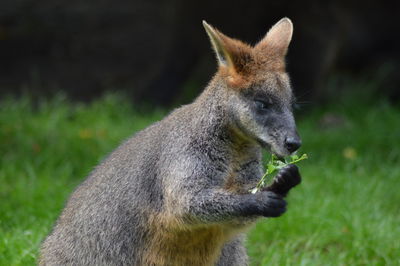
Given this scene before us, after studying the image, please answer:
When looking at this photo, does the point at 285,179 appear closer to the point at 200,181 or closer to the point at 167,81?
the point at 200,181

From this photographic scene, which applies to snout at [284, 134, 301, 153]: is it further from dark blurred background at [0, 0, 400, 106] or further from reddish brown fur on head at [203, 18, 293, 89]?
dark blurred background at [0, 0, 400, 106]

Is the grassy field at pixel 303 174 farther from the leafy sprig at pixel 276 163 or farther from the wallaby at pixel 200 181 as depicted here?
the leafy sprig at pixel 276 163

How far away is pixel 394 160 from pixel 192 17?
13.2ft

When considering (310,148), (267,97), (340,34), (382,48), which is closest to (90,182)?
(267,97)

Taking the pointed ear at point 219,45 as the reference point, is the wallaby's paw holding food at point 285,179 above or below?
below

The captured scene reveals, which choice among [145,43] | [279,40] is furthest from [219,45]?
[145,43]

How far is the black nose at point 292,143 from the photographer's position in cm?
471

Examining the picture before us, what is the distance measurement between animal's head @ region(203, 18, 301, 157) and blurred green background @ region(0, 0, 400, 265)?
3003mm

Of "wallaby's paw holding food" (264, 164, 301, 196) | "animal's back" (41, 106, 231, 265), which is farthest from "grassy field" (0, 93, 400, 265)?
"wallaby's paw holding food" (264, 164, 301, 196)

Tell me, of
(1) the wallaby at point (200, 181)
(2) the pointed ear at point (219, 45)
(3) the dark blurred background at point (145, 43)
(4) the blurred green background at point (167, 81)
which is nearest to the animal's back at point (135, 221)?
(1) the wallaby at point (200, 181)

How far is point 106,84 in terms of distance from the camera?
12227 mm

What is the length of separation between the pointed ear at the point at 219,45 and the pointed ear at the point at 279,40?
0.29 metres

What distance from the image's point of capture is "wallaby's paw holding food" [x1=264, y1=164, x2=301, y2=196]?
4.79 meters

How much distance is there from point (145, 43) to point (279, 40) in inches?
290
